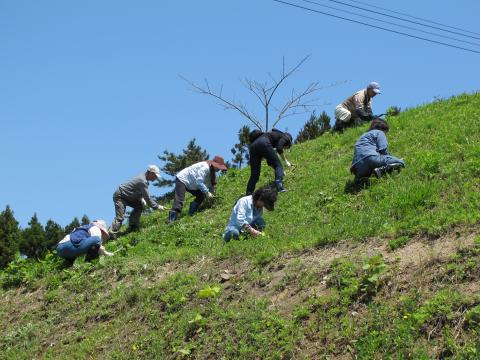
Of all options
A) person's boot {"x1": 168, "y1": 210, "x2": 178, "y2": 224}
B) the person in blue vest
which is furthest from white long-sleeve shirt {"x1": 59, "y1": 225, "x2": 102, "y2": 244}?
person's boot {"x1": 168, "y1": 210, "x2": 178, "y2": 224}

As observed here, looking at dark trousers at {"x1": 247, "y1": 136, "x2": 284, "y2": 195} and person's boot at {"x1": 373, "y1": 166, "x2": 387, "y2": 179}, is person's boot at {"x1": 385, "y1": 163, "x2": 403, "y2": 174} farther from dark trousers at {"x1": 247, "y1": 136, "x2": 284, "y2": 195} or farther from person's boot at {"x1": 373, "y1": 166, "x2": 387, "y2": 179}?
dark trousers at {"x1": 247, "y1": 136, "x2": 284, "y2": 195}

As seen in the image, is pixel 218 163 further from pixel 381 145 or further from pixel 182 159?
pixel 182 159

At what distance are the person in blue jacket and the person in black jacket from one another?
2.25 metres

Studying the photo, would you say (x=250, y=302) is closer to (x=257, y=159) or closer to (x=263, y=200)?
(x=263, y=200)

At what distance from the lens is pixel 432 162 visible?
12.0m

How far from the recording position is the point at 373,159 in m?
12.6

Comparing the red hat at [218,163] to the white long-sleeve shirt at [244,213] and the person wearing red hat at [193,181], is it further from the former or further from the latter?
the white long-sleeve shirt at [244,213]

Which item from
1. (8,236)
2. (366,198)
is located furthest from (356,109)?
(8,236)

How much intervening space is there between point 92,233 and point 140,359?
4.62 m

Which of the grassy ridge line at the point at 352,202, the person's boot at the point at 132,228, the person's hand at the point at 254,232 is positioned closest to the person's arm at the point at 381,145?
the grassy ridge line at the point at 352,202

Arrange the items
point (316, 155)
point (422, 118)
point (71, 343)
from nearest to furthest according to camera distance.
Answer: point (71, 343)
point (422, 118)
point (316, 155)

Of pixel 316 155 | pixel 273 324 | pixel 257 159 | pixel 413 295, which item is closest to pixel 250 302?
pixel 273 324

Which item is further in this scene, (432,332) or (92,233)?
(92,233)

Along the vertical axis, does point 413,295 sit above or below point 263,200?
below
